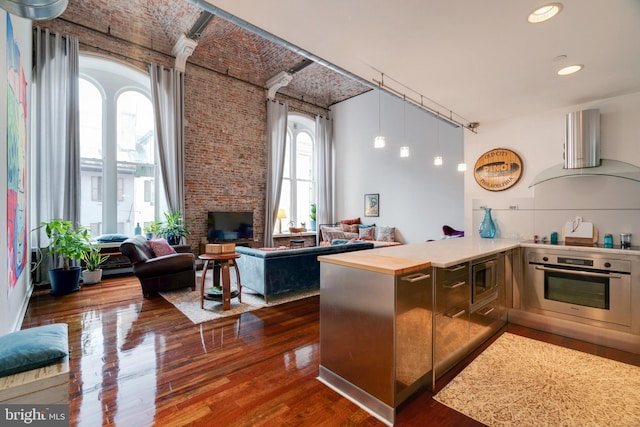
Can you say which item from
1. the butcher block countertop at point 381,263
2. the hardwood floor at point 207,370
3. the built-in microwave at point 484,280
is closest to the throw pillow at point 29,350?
the hardwood floor at point 207,370

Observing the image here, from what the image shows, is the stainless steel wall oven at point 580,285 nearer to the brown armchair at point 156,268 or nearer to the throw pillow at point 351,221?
the brown armchair at point 156,268

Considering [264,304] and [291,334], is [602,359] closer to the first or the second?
[291,334]

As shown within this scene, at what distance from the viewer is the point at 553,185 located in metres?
3.42

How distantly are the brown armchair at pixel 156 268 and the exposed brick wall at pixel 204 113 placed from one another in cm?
224

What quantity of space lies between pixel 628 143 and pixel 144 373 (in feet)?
16.6

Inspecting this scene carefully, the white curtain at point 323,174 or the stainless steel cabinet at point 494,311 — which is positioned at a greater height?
the white curtain at point 323,174

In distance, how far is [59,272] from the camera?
4.29m

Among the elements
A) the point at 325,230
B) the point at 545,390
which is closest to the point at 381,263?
the point at 545,390

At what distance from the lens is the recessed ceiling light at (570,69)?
254 centimetres

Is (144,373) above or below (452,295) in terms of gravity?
below

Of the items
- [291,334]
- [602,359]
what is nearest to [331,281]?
[291,334]

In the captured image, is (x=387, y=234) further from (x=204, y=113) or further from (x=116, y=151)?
(x=116, y=151)

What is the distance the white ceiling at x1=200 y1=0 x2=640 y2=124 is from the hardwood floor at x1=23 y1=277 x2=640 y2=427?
2556mm

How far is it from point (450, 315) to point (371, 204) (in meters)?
6.25
